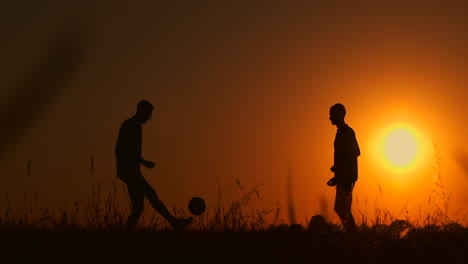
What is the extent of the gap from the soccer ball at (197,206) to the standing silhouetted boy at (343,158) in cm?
198

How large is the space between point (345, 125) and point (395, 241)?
2349 millimetres

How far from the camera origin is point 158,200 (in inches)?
404

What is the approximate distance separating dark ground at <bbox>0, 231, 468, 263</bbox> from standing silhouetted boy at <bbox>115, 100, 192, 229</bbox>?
1.31 meters

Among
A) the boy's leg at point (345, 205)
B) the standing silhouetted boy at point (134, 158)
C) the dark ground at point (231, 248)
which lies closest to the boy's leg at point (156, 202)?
the standing silhouetted boy at point (134, 158)

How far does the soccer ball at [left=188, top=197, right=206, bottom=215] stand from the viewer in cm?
1080

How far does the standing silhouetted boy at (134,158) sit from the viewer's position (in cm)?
1001

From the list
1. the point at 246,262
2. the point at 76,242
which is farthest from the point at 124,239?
the point at 246,262

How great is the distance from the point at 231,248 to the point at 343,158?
3033mm

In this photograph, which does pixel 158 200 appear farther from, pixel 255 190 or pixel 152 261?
pixel 152 261

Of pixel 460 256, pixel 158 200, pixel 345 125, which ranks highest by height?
pixel 345 125

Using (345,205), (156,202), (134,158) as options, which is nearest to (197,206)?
(156,202)

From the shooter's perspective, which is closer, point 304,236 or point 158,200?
point 304,236

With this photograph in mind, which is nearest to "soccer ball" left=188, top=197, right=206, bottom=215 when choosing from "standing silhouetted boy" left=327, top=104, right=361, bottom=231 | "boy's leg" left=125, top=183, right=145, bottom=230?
"boy's leg" left=125, top=183, right=145, bottom=230

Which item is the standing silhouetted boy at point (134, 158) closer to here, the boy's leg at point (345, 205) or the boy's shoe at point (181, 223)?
the boy's shoe at point (181, 223)
